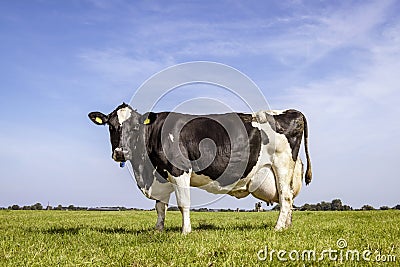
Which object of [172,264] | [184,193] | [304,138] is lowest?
[172,264]

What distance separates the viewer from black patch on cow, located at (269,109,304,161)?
11.2m

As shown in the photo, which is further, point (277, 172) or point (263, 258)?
point (277, 172)

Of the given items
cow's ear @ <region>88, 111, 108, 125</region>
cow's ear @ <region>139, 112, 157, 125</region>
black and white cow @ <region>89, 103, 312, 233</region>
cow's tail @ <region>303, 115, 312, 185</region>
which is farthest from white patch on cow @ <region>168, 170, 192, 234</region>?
cow's tail @ <region>303, 115, 312, 185</region>

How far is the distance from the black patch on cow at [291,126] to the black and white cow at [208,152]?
26mm

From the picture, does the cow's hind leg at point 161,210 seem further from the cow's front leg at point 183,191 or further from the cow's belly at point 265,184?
the cow's belly at point 265,184

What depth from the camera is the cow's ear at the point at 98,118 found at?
10867 mm

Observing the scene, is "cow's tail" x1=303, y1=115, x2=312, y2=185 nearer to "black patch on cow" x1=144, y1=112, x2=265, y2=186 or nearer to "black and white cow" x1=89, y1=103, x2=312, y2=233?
"black and white cow" x1=89, y1=103, x2=312, y2=233

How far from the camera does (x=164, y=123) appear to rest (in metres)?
10.5

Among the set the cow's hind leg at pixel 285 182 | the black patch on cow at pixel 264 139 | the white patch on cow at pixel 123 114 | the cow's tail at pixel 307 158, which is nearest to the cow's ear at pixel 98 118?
the white patch on cow at pixel 123 114

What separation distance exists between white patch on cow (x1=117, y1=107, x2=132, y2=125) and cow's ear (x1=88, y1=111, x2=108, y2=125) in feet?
1.60

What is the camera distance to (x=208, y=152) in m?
10.3

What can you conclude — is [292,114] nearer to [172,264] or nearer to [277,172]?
[277,172]

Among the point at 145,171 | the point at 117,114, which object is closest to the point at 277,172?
the point at 145,171

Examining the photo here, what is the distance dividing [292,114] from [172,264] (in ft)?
22.9
